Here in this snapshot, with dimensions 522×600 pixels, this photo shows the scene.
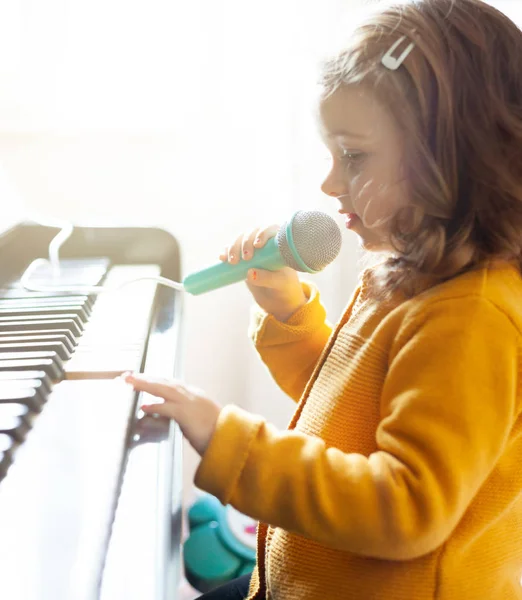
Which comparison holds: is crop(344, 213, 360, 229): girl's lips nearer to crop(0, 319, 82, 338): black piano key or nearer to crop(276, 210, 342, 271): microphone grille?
crop(276, 210, 342, 271): microphone grille

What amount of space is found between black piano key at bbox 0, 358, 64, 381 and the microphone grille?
0.27 meters

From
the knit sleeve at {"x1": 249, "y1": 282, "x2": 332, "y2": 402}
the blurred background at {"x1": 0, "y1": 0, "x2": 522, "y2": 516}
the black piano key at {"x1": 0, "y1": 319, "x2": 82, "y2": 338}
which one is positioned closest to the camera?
the black piano key at {"x1": 0, "y1": 319, "x2": 82, "y2": 338}

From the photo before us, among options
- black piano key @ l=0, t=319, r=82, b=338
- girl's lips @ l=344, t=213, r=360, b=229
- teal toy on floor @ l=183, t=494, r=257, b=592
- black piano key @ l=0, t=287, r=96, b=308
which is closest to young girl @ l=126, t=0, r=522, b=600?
girl's lips @ l=344, t=213, r=360, b=229

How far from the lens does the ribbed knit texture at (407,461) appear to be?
527 mm

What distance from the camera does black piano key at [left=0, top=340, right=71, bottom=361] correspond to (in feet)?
2.20

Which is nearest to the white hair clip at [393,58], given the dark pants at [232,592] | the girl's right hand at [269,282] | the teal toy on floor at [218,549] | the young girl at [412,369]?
the young girl at [412,369]

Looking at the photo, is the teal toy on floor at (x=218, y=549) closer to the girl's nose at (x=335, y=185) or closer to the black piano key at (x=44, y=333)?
the black piano key at (x=44, y=333)

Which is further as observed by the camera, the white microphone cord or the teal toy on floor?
the teal toy on floor

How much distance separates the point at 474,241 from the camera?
0.62 m

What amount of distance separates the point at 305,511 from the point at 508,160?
1.24 ft

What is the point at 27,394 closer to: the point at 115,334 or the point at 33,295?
the point at 115,334

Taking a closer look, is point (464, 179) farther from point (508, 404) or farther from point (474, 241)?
point (508, 404)

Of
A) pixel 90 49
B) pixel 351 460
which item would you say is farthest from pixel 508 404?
pixel 90 49

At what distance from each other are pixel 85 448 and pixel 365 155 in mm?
375
